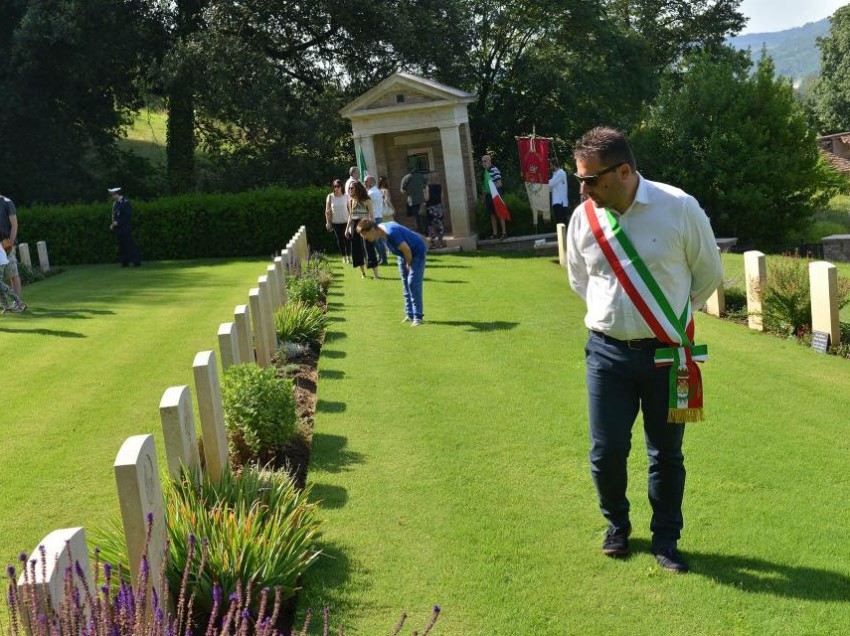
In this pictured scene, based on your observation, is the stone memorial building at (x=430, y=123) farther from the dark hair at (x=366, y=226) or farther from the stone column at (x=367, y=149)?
the dark hair at (x=366, y=226)

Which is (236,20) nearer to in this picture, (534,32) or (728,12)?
(534,32)

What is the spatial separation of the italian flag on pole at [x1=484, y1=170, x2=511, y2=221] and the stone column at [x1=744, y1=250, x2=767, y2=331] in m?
12.0

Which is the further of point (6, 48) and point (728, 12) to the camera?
point (728, 12)

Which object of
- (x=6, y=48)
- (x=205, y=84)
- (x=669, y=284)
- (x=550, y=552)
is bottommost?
(x=550, y=552)

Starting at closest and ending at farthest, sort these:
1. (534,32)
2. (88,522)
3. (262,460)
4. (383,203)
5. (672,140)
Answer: (88,522) < (262,460) < (383,203) < (672,140) < (534,32)

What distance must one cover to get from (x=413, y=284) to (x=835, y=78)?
64462mm

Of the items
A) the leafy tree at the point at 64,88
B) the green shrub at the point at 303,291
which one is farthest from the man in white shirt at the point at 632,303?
the leafy tree at the point at 64,88

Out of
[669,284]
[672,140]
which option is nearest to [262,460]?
[669,284]

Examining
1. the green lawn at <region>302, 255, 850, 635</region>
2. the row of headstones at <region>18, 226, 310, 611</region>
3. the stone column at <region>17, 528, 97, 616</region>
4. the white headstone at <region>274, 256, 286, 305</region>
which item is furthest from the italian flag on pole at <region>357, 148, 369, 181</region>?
the stone column at <region>17, 528, 97, 616</region>

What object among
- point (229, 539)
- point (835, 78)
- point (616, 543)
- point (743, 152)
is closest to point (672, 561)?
point (616, 543)

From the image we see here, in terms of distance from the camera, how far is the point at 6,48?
29250mm

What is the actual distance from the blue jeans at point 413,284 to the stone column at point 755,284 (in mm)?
4254

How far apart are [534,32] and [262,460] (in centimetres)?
2996

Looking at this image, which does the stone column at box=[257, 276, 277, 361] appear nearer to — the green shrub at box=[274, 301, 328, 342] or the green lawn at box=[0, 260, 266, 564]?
the green shrub at box=[274, 301, 328, 342]
